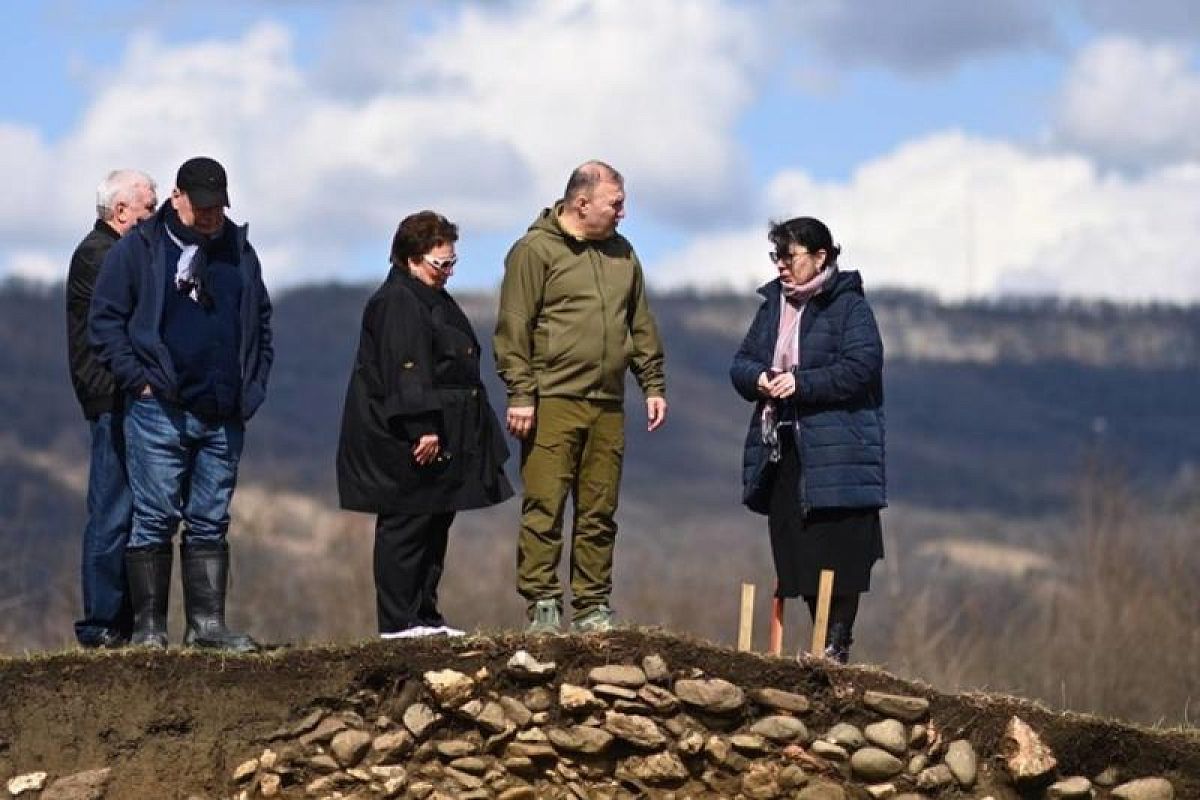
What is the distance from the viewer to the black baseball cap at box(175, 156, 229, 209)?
1188 centimetres

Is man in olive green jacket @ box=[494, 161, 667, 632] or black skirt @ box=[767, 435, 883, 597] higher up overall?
man in olive green jacket @ box=[494, 161, 667, 632]

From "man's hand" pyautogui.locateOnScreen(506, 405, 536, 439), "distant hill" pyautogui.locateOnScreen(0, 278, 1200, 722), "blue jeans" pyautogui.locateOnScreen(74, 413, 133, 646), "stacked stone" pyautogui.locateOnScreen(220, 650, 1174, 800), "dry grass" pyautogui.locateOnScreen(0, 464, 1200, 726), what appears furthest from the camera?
"distant hill" pyautogui.locateOnScreen(0, 278, 1200, 722)

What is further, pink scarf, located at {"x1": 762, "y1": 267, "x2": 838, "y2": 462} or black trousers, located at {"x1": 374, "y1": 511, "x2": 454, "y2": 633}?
pink scarf, located at {"x1": 762, "y1": 267, "x2": 838, "y2": 462}

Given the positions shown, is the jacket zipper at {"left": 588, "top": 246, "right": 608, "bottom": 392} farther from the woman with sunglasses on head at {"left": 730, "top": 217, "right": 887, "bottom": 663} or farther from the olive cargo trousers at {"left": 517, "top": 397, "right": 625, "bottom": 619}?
the woman with sunglasses on head at {"left": 730, "top": 217, "right": 887, "bottom": 663}

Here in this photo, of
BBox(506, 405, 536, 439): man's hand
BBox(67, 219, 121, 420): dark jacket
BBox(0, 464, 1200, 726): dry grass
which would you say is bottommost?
BBox(0, 464, 1200, 726): dry grass

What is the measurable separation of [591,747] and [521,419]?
147cm

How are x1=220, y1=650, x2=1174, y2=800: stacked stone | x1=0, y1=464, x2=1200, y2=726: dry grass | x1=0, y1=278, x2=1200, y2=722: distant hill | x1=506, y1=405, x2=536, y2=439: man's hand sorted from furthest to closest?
x1=0, y1=278, x2=1200, y2=722: distant hill, x1=0, y1=464, x2=1200, y2=726: dry grass, x1=506, y1=405, x2=536, y2=439: man's hand, x1=220, y1=650, x2=1174, y2=800: stacked stone

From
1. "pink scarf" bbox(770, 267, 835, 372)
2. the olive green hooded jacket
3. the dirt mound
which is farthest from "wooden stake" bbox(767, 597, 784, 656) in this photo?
the olive green hooded jacket

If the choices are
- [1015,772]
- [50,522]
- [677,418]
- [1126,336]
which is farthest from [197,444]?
[1126,336]

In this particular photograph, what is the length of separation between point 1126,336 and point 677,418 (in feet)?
81.7

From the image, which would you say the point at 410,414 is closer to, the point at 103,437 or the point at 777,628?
the point at 103,437

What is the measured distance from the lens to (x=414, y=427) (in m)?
12.1

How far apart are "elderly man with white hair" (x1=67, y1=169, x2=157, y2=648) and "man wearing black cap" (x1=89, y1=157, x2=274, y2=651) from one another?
0.19 metres

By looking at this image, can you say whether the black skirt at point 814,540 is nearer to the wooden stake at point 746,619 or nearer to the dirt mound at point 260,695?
the wooden stake at point 746,619
